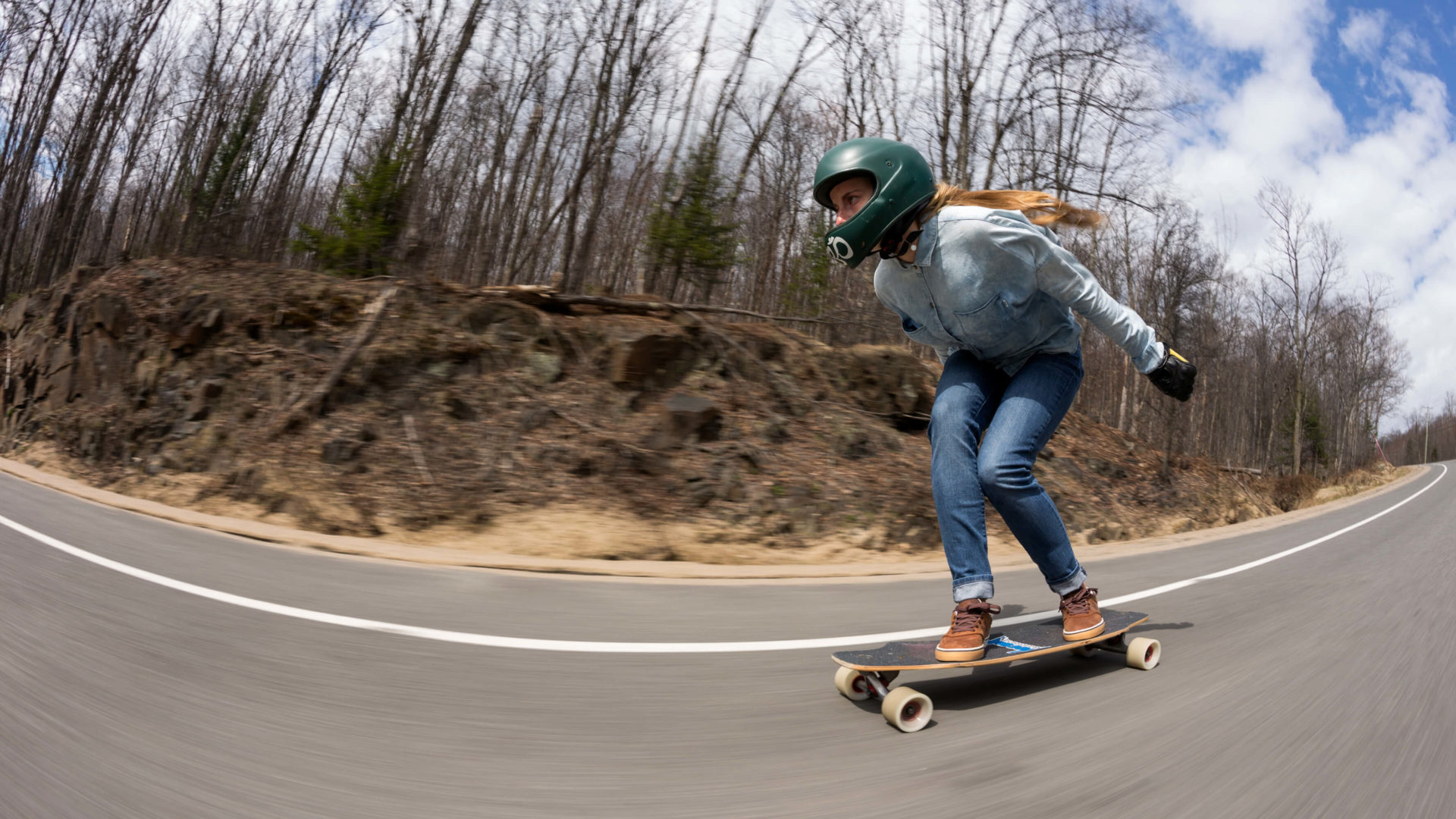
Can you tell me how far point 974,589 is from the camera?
2652 mm

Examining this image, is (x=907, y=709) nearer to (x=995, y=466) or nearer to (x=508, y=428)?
(x=995, y=466)

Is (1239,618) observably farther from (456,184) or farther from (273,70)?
(273,70)

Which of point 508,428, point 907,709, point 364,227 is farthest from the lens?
point 364,227

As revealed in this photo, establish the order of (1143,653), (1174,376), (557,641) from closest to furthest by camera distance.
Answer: (1174,376) → (1143,653) → (557,641)

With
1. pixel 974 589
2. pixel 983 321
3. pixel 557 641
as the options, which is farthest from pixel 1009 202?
pixel 557 641

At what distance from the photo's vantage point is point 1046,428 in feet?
9.30

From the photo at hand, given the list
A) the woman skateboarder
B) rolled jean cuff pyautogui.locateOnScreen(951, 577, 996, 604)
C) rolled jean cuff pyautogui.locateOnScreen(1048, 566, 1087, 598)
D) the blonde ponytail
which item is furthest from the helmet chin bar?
rolled jean cuff pyautogui.locateOnScreen(1048, 566, 1087, 598)

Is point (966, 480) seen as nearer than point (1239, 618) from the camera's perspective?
Yes

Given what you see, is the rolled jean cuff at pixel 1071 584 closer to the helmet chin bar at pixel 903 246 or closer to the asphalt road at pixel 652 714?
the asphalt road at pixel 652 714

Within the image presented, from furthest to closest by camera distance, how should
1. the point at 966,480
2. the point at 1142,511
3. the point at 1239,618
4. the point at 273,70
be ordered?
the point at 273,70, the point at 1142,511, the point at 1239,618, the point at 966,480

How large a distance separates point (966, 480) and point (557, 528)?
17.7 feet

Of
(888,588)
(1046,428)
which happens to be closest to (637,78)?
(888,588)

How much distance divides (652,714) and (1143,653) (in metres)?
1.94

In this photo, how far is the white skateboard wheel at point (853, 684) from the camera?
2473mm
